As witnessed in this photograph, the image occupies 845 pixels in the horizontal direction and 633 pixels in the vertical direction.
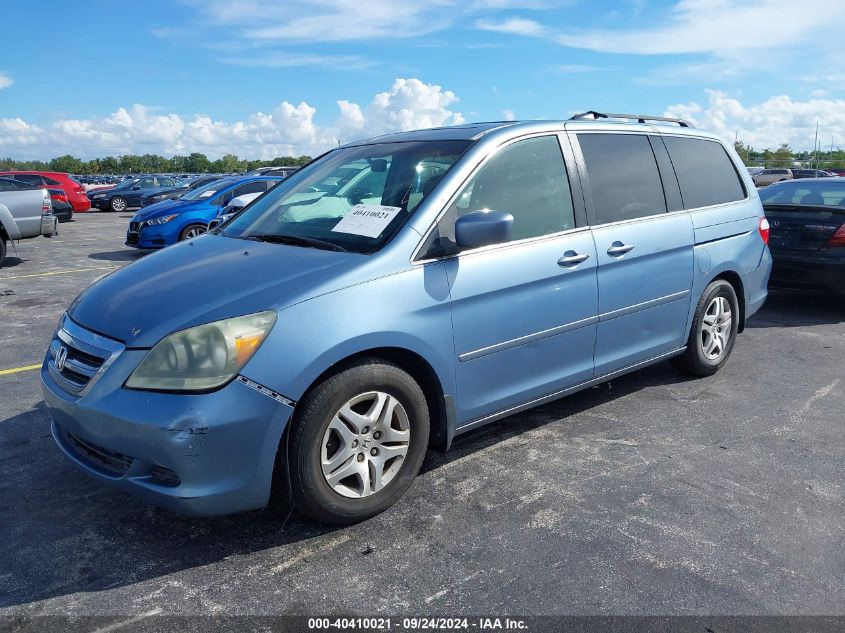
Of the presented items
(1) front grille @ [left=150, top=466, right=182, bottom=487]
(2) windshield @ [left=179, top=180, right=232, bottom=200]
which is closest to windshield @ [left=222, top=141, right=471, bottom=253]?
(1) front grille @ [left=150, top=466, right=182, bottom=487]

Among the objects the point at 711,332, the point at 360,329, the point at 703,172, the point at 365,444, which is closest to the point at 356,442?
the point at 365,444

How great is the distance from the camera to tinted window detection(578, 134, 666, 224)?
4234mm

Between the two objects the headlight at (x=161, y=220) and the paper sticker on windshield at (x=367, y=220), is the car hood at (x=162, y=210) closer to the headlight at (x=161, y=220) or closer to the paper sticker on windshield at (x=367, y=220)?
the headlight at (x=161, y=220)

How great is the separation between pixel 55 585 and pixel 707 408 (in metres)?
3.84

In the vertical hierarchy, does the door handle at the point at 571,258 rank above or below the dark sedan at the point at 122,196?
below

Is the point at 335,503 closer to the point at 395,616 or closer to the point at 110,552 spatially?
the point at 395,616

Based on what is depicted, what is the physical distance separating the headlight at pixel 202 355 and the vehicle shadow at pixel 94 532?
2.49ft

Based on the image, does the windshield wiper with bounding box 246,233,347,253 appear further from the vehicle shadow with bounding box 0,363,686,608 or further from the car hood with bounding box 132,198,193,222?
the car hood with bounding box 132,198,193,222

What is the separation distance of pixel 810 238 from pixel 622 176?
393 centimetres

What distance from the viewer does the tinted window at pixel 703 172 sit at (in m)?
4.92

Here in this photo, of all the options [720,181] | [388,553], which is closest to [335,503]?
[388,553]

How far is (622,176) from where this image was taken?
4410 mm

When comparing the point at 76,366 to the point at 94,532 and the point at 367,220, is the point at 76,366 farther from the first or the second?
the point at 367,220

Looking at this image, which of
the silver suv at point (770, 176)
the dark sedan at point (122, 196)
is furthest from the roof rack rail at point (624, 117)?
the silver suv at point (770, 176)
